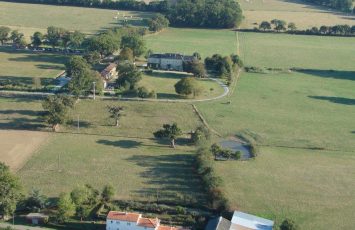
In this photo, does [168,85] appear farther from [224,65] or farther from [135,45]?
[135,45]

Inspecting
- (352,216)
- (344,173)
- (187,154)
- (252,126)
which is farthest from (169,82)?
(352,216)

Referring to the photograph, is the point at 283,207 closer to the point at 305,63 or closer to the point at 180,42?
the point at 305,63

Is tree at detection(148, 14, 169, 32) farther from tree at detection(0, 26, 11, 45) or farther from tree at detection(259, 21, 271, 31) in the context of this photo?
tree at detection(0, 26, 11, 45)

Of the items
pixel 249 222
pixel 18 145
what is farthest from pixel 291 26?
pixel 249 222

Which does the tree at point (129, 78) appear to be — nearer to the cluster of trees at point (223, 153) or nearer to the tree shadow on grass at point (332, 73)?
the cluster of trees at point (223, 153)

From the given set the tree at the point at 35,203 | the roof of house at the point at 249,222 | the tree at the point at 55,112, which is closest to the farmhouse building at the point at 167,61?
the tree at the point at 55,112

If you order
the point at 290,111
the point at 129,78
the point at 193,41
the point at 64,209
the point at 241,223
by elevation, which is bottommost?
the point at 241,223
